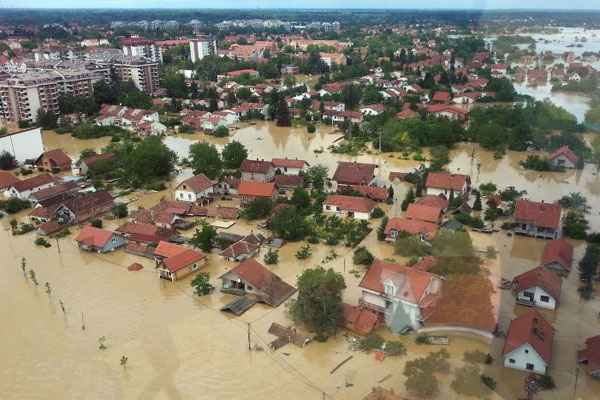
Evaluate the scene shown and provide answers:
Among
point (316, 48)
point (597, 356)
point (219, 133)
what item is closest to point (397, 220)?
point (597, 356)

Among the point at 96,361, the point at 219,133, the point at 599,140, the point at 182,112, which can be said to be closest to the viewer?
the point at 96,361

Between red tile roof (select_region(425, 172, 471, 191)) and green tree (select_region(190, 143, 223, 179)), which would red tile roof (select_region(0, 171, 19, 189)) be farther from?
red tile roof (select_region(425, 172, 471, 191))

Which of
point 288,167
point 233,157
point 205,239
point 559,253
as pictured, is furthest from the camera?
point 233,157

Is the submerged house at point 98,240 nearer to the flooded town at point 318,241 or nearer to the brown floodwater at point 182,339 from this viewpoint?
the flooded town at point 318,241

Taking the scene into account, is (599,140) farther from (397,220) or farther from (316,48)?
(316,48)

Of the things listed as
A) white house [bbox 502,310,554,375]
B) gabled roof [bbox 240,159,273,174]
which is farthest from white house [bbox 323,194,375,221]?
white house [bbox 502,310,554,375]

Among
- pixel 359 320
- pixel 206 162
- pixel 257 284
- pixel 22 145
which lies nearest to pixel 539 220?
pixel 359 320

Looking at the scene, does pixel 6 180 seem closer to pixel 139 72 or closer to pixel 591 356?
pixel 591 356
